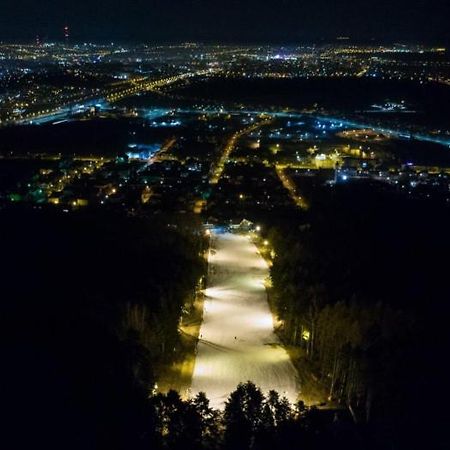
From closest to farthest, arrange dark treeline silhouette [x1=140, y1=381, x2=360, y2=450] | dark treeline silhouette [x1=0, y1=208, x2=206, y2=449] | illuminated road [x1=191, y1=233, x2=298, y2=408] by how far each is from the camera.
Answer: dark treeline silhouette [x1=140, y1=381, x2=360, y2=450] → dark treeline silhouette [x1=0, y1=208, x2=206, y2=449] → illuminated road [x1=191, y1=233, x2=298, y2=408]

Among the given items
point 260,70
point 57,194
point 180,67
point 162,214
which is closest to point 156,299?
point 162,214

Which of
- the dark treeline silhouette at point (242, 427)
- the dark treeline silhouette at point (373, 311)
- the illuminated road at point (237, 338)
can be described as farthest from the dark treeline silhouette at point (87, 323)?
the dark treeline silhouette at point (373, 311)

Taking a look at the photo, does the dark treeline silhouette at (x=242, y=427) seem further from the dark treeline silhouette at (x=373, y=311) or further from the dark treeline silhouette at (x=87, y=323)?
the dark treeline silhouette at (x=373, y=311)

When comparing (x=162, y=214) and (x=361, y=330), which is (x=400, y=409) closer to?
(x=361, y=330)

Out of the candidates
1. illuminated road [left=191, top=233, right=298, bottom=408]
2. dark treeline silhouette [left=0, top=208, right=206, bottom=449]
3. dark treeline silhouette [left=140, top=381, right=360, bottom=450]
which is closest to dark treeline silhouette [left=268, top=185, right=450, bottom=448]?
illuminated road [left=191, top=233, right=298, bottom=408]

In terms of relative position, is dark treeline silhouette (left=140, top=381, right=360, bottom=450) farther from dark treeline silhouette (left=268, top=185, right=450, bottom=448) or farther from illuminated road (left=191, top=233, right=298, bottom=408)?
illuminated road (left=191, top=233, right=298, bottom=408)

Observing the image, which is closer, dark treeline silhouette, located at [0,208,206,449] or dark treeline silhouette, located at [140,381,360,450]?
dark treeline silhouette, located at [140,381,360,450]

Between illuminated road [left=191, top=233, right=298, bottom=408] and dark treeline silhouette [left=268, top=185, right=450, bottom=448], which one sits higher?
dark treeline silhouette [left=268, top=185, right=450, bottom=448]
